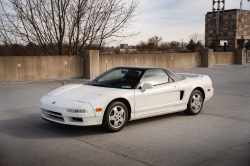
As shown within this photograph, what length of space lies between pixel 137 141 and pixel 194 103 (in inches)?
108

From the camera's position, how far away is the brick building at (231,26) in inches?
1713

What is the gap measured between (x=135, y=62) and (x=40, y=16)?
6926 mm

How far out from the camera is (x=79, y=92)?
607cm

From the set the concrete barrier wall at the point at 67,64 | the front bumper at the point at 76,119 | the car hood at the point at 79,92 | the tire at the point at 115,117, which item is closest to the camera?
the front bumper at the point at 76,119

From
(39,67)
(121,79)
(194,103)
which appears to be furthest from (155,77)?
(39,67)

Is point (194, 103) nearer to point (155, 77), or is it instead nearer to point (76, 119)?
point (155, 77)

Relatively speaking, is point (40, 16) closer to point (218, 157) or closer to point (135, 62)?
point (135, 62)

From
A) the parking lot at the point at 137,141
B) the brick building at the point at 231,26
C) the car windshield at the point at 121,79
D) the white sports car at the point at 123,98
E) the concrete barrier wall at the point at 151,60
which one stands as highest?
the brick building at the point at 231,26

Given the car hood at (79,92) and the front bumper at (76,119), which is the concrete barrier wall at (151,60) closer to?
the car hood at (79,92)

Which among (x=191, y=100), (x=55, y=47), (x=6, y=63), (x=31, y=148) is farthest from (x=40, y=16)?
(x=31, y=148)

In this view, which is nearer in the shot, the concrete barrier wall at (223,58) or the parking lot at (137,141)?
the parking lot at (137,141)

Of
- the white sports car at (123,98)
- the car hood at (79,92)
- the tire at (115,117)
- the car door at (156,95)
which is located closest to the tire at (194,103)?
the white sports car at (123,98)

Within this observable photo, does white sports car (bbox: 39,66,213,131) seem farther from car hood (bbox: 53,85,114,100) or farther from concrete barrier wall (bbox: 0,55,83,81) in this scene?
concrete barrier wall (bbox: 0,55,83,81)

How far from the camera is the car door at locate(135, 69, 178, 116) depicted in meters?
6.20
